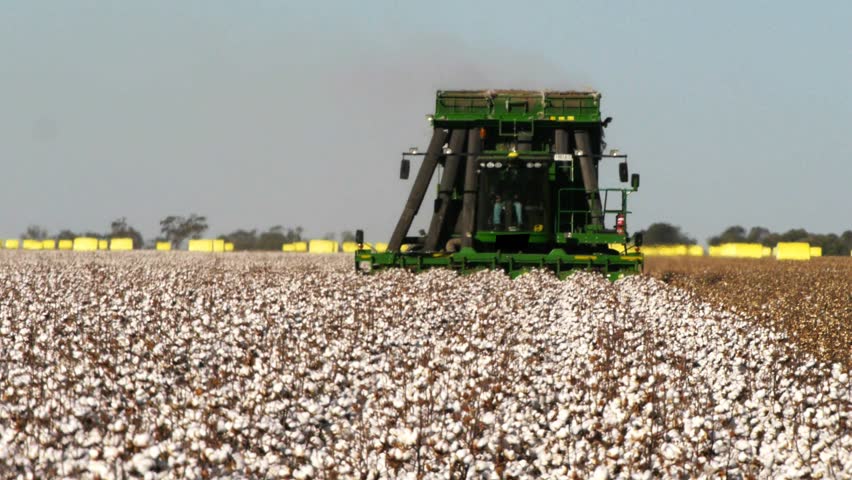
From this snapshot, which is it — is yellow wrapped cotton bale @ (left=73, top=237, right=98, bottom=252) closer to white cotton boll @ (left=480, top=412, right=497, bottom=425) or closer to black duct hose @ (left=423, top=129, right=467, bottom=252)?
black duct hose @ (left=423, top=129, right=467, bottom=252)

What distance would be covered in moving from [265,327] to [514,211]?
1221 centimetres

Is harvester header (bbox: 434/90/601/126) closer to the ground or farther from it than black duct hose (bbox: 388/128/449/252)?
farther from it

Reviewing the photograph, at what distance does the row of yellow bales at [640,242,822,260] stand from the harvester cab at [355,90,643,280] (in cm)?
2555

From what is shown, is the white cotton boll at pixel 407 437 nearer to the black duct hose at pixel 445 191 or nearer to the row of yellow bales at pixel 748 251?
the black duct hose at pixel 445 191

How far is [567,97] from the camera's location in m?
23.6

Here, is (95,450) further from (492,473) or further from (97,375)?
(97,375)

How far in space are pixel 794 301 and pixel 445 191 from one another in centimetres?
826

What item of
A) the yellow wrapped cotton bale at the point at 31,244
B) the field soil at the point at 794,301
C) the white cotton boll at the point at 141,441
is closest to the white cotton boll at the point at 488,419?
the white cotton boll at the point at 141,441

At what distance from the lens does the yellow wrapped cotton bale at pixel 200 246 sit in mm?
74188

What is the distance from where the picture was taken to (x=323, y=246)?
7206 cm

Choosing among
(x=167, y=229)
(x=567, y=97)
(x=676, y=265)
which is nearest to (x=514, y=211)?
(x=567, y=97)

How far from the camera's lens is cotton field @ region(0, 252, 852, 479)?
6.22 metres

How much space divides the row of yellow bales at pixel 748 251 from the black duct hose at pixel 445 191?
85.9 ft

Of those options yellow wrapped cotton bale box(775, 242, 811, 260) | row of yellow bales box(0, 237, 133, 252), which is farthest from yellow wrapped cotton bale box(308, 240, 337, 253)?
yellow wrapped cotton bale box(775, 242, 811, 260)
